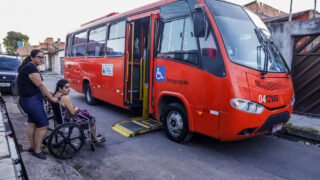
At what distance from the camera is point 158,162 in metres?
3.77

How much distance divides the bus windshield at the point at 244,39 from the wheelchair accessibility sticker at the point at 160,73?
5.13 ft

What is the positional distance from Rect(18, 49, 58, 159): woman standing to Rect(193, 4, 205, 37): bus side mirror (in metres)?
2.68

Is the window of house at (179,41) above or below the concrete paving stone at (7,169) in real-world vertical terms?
above

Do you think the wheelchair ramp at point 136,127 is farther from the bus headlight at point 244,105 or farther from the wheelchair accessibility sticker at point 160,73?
the bus headlight at point 244,105

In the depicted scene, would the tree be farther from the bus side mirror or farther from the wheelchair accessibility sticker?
the bus side mirror

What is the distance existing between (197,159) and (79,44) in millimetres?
7420

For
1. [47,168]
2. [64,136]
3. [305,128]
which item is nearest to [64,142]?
[64,136]

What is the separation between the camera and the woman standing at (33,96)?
340 centimetres

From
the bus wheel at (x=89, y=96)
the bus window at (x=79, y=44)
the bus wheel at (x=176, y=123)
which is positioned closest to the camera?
the bus wheel at (x=176, y=123)

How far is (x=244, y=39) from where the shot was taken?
13.1 feet

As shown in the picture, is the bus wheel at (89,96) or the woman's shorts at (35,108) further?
the bus wheel at (89,96)

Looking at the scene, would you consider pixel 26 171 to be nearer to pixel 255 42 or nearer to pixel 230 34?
pixel 230 34

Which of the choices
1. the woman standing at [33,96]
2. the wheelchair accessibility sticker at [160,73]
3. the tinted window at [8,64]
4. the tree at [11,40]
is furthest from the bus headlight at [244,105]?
the tree at [11,40]

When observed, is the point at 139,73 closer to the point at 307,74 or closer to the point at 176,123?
the point at 176,123
